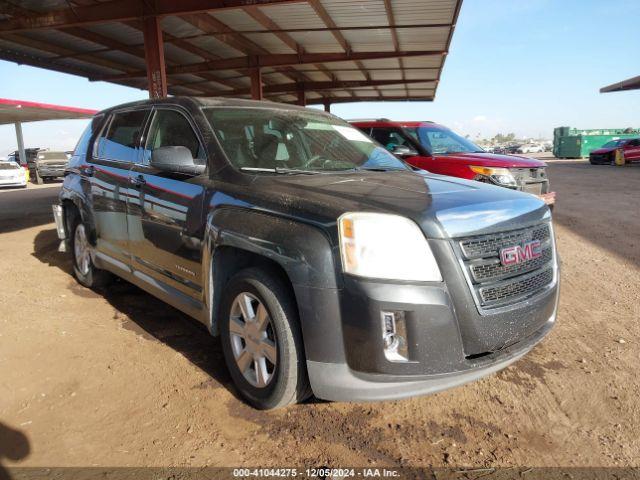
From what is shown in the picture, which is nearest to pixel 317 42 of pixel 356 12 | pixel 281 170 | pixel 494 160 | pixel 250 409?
pixel 356 12

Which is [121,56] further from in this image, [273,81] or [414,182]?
[414,182]

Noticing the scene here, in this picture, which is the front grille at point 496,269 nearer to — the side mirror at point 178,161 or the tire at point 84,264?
the side mirror at point 178,161

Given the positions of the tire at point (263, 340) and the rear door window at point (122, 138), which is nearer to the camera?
the tire at point (263, 340)

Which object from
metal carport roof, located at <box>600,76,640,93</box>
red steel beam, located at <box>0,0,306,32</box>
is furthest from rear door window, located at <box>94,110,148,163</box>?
metal carport roof, located at <box>600,76,640,93</box>

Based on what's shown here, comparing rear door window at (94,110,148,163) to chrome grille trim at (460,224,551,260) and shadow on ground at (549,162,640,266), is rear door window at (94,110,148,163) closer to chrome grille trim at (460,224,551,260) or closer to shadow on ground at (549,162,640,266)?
chrome grille trim at (460,224,551,260)

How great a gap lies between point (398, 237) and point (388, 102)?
82.0ft

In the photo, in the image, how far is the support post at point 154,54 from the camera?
34.1ft

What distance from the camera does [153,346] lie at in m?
3.60

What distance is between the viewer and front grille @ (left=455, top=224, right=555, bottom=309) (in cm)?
227

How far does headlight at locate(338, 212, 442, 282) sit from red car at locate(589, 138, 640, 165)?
29.8m

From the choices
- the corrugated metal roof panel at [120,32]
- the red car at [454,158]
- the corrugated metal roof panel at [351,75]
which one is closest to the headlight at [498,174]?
the red car at [454,158]

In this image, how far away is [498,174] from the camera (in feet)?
22.5

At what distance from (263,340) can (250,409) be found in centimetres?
47

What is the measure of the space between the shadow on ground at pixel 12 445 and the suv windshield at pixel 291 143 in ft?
6.24
